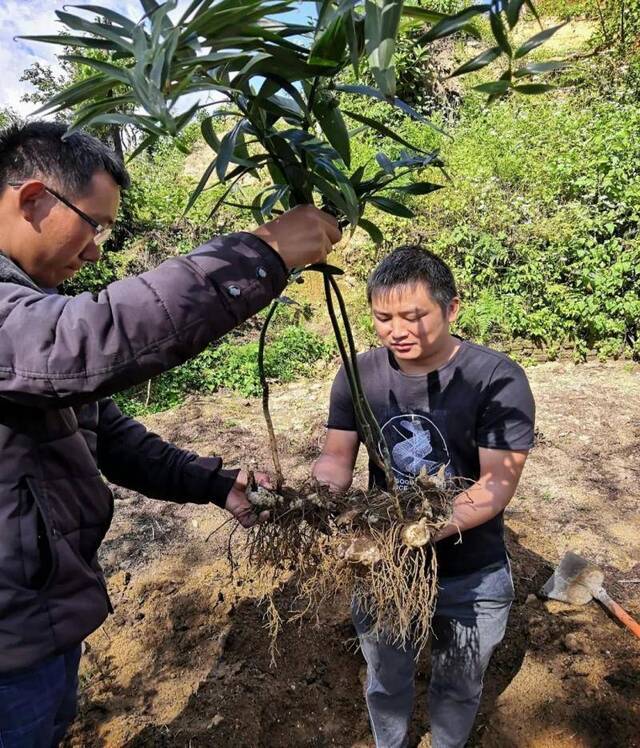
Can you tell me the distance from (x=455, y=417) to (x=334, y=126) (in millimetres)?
824

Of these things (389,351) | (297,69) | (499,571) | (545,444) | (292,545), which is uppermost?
(297,69)

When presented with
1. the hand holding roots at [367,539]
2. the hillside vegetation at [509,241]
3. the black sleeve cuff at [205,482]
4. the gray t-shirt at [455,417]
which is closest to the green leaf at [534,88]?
the gray t-shirt at [455,417]

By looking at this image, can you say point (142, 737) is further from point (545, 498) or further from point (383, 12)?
point (545, 498)

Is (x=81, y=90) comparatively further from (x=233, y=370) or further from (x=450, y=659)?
(x=233, y=370)

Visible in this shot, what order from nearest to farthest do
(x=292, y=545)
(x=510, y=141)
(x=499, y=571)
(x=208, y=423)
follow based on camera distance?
1. (x=292, y=545)
2. (x=499, y=571)
3. (x=208, y=423)
4. (x=510, y=141)

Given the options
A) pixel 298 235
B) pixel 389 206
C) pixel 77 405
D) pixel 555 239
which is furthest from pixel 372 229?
pixel 555 239

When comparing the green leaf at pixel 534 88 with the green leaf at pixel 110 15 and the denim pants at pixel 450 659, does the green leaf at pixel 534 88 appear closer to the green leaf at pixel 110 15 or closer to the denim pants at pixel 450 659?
the green leaf at pixel 110 15

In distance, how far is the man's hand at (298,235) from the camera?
91 centimetres

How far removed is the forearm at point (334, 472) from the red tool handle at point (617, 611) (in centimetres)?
166

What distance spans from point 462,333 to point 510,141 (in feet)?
10.3

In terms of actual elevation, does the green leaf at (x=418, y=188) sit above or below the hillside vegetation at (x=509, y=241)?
above

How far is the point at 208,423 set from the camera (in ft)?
16.4

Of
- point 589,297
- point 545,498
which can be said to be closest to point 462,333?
point 589,297

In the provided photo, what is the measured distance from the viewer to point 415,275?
57.0 inches
